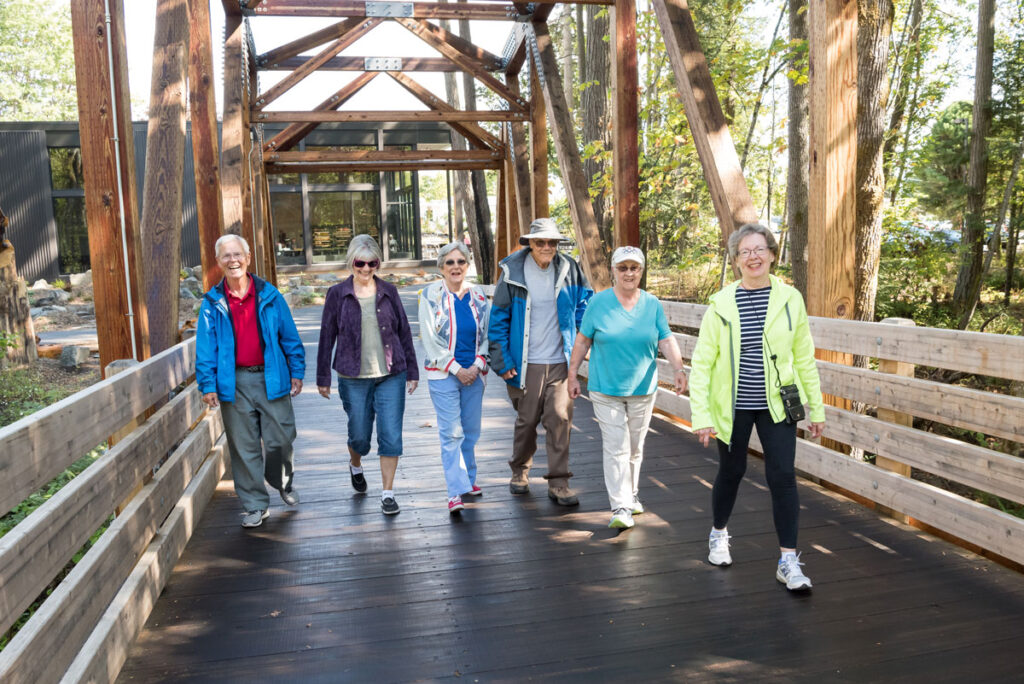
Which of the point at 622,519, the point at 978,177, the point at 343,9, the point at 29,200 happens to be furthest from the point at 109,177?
the point at 29,200

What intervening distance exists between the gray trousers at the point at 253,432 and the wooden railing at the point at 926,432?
3.35 metres

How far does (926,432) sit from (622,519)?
1.69 metres

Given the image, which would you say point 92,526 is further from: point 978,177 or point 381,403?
point 978,177

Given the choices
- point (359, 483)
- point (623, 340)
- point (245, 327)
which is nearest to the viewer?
point (623, 340)

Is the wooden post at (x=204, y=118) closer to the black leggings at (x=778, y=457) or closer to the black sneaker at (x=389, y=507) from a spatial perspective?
the black sneaker at (x=389, y=507)

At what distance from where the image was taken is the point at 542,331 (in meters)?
5.16

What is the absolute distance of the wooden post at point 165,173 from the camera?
5637mm

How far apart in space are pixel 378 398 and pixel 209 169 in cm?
322

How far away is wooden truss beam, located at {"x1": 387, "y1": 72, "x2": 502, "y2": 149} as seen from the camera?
12875 millimetres

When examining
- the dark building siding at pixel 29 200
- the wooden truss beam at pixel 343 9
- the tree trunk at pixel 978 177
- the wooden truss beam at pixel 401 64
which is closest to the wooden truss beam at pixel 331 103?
the wooden truss beam at pixel 401 64

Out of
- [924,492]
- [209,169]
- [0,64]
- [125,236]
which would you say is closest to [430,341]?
[125,236]

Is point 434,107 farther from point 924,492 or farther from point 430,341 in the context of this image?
point 924,492

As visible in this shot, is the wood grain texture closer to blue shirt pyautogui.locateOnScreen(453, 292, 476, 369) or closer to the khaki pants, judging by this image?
blue shirt pyautogui.locateOnScreen(453, 292, 476, 369)

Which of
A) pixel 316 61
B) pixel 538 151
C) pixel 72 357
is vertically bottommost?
pixel 72 357
